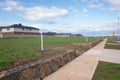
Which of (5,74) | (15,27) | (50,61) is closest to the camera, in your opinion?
(5,74)

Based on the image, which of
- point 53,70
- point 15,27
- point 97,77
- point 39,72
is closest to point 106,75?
point 97,77

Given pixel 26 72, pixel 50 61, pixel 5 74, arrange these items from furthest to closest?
pixel 50 61
pixel 26 72
pixel 5 74

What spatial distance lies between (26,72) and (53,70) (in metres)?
2.52

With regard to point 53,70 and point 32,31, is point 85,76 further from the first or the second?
point 32,31

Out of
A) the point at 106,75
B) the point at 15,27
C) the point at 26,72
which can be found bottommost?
the point at 106,75

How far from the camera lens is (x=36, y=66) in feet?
21.0

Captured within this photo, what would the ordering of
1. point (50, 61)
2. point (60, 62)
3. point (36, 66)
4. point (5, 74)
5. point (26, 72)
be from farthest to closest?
point (60, 62) < point (50, 61) < point (36, 66) < point (26, 72) < point (5, 74)

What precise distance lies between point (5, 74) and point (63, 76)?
10.2 ft

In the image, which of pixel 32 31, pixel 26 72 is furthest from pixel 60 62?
pixel 32 31

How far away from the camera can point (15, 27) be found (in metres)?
65.5

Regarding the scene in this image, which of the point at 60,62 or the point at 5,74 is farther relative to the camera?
the point at 60,62

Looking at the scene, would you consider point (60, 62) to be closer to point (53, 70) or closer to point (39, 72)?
point (53, 70)

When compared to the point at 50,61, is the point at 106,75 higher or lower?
lower

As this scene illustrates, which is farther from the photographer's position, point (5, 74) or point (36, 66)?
point (36, 66)
